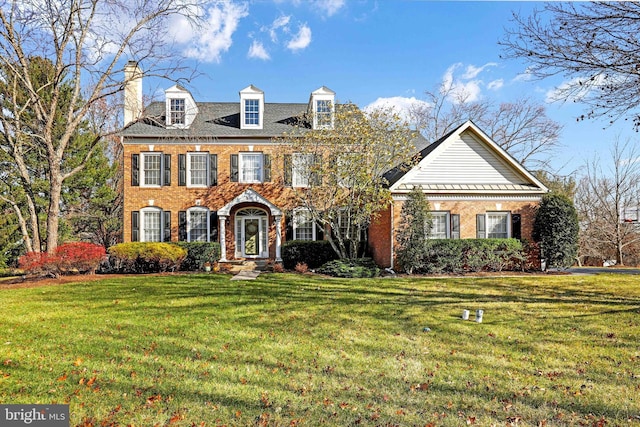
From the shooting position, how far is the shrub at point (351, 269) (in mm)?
12727

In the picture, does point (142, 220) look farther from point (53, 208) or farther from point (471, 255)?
→ point (471, 255)

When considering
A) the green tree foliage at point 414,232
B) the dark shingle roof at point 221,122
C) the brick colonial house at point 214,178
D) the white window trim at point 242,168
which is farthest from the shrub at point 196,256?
the green tree foliage at point 414,232

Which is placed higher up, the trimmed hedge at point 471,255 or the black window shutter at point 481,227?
the black window shutter at point 481,227

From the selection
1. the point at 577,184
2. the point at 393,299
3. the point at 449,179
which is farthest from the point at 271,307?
the point at 577,184

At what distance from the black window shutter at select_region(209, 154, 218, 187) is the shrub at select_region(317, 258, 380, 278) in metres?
6.88

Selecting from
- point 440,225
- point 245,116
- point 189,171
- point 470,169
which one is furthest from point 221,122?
point 470,169

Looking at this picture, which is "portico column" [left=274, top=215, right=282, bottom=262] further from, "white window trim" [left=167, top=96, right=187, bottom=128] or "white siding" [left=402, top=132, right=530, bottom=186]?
"white siding" [left=402, top=132, right=530, bottom=186]

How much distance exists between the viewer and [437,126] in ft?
91.3

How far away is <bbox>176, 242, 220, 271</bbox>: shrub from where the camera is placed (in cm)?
1491

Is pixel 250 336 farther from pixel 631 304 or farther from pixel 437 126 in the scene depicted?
pixel 437 126

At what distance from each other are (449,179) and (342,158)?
4.62m

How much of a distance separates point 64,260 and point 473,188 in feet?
49.1

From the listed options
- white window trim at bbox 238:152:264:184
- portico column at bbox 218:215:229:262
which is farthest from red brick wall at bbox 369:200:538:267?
portico column at bbox 218:215:229:262

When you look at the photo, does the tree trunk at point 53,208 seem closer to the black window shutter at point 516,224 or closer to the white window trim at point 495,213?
the white window trim at point 495,213
